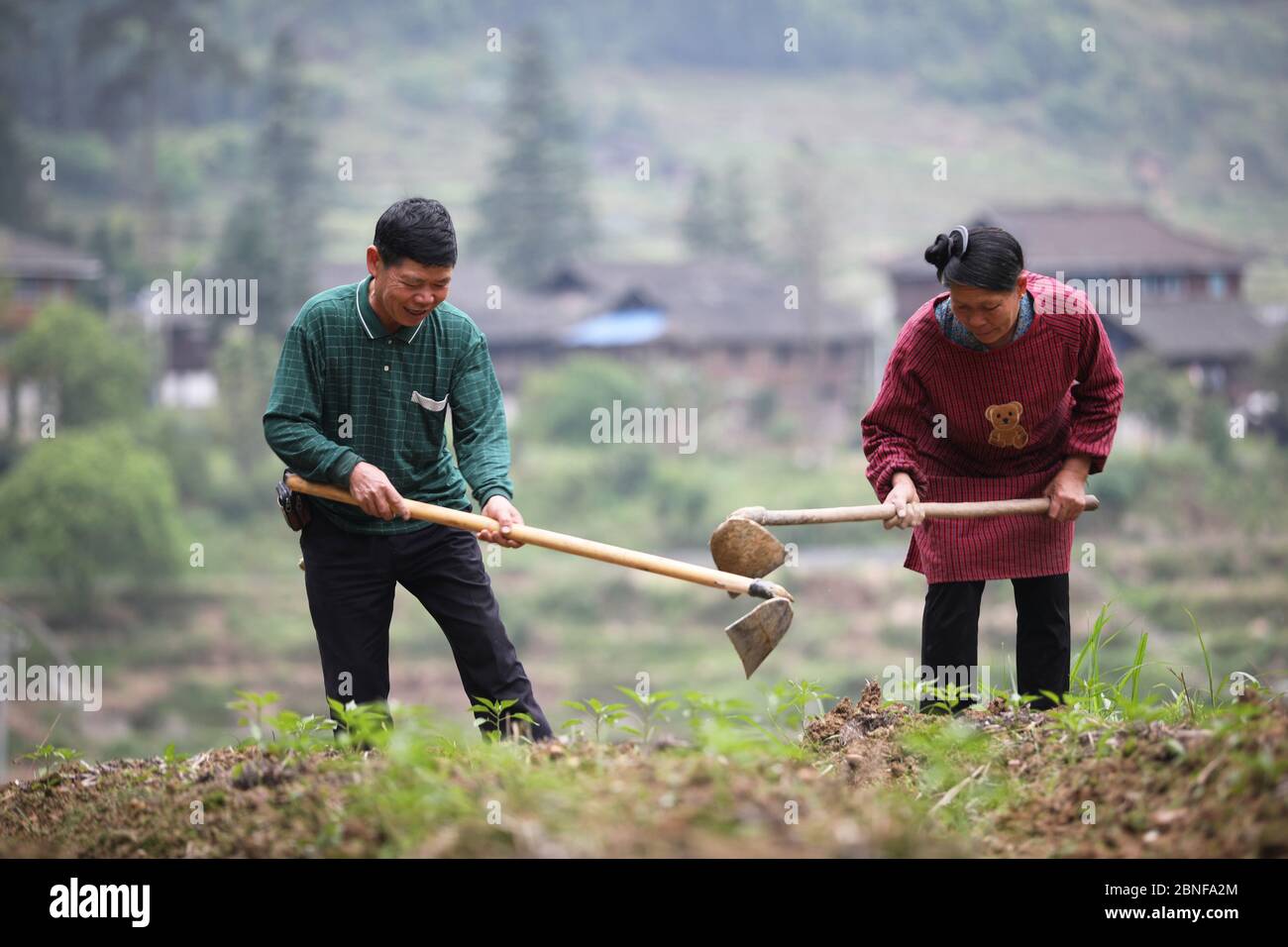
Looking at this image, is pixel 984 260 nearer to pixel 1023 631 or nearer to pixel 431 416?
pixel 1023 631

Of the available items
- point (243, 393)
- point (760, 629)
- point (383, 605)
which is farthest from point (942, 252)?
point (243, 393)

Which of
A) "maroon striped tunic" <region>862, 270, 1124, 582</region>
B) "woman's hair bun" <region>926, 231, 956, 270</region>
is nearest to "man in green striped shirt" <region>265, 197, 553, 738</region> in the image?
"maroon striped tunic" <region>862, 270, 1124, 582</region>

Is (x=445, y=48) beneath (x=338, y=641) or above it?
above

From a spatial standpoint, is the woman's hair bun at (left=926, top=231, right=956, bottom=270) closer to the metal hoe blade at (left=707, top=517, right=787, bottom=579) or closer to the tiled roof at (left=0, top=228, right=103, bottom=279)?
the metal hoe blade at (left=707, top=517, right=787, bottom=579)

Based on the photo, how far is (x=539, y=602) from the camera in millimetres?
35969

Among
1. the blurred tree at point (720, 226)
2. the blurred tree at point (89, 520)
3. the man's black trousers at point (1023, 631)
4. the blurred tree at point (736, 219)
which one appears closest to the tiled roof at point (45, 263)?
the blurred tree at point (89, 520)

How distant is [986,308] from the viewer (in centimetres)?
465

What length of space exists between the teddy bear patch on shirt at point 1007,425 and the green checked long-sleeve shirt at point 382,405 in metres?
1.58

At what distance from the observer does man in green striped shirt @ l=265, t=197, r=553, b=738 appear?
15.1 feet

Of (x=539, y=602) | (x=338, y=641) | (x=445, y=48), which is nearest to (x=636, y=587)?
(x=539, y=602)

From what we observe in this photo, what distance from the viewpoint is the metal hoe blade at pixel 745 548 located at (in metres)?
4.83
